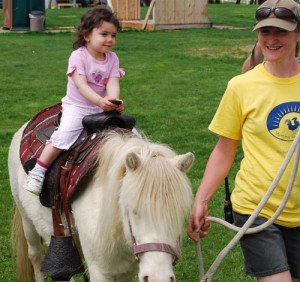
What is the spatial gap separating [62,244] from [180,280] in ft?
4.84

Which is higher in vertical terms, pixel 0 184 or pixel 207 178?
pixel 207 178

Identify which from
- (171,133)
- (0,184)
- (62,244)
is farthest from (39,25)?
(62,244)

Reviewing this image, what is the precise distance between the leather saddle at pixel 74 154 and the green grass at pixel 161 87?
1172mm

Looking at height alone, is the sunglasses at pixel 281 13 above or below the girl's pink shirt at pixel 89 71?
above

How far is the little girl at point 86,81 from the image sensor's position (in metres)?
4.12

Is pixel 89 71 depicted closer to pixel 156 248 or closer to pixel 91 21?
pixel 91 21

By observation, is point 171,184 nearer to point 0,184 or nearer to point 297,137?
point 297,137

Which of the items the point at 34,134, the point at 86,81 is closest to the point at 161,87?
the point at 34,134

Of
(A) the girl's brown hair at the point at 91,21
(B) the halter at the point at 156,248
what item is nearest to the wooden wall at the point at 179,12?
(A) the girl's brown hair at the point at 91,21

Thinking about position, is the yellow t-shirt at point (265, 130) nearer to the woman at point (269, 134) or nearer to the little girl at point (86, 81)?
the woman at point (269, 134)

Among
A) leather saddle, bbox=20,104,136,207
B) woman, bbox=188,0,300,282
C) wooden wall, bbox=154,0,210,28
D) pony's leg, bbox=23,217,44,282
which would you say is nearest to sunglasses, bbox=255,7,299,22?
woman, bbox=188,0,300,282

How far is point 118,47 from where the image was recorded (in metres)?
18.8

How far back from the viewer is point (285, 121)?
3.16 m

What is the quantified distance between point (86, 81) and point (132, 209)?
144 centimetres
